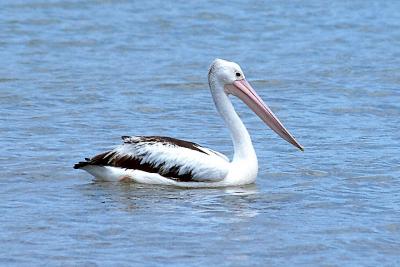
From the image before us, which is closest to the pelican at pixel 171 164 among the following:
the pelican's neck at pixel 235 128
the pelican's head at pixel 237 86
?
the pelican's neck at pixel 235 128

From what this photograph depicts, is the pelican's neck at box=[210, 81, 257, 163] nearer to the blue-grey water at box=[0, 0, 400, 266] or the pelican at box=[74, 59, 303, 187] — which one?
the pelican at box=[74, 59, 303, 187]

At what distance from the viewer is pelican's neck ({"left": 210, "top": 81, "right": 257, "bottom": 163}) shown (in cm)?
854

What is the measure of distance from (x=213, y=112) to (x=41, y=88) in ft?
6.38

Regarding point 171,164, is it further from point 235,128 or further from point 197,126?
point 197,126

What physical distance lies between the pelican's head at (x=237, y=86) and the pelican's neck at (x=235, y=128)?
0.15ft

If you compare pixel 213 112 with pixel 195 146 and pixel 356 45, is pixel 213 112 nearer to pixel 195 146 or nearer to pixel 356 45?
pixel 195 146

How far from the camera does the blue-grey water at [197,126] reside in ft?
22.8

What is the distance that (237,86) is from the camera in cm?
880

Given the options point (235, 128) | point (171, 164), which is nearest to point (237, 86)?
point (235, 128)

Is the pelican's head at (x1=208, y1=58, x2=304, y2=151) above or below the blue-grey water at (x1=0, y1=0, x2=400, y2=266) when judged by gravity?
above

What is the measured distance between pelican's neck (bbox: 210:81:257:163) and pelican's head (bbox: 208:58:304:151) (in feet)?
0.15

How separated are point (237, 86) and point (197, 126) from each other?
6.04ft

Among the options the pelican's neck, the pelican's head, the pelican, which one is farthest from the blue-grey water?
the pelican's head

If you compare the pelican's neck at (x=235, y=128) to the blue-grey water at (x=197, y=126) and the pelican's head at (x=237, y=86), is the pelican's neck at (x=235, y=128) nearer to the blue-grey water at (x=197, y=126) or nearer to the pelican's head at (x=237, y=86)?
the pelican's head at (x=237, y=86)
